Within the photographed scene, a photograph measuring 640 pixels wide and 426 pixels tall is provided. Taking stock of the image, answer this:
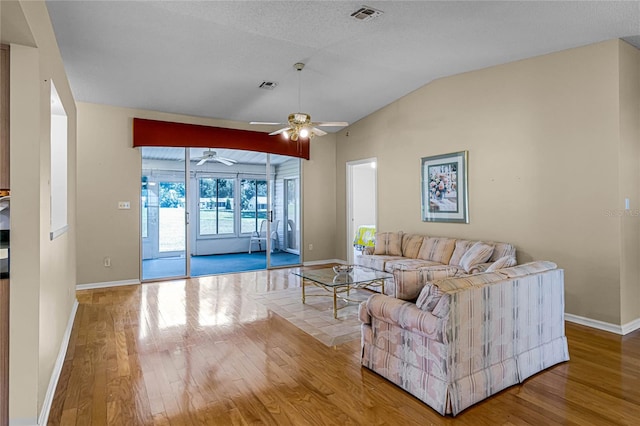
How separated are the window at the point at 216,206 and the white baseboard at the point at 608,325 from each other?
7.19m

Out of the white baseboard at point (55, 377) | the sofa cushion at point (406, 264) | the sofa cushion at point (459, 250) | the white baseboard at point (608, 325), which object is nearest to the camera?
the white baseboard at point (55, 377)

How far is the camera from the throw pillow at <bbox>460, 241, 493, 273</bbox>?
4277 mm

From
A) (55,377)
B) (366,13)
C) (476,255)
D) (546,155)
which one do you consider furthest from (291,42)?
(55,377)

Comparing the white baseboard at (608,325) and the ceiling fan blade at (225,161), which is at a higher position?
the ceiling fan blade at (225,161)

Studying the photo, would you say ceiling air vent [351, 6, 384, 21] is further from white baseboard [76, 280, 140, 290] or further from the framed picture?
white baseboard [76, 280, 140, 290]

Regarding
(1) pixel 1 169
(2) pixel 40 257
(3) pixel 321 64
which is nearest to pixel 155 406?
(2) pixel 40 257

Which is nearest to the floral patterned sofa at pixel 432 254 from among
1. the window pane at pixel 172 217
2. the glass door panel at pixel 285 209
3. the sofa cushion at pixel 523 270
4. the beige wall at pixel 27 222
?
the sofa cushion at pixel 523 270

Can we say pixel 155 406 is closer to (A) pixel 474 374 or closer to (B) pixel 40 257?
(B) pixel 40 257

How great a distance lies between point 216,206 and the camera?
29.0 ft

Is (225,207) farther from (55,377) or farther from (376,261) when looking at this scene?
(55,377)

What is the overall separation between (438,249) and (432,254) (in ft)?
0.38

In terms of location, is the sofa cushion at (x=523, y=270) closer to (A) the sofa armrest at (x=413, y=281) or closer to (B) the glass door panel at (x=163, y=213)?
(A) the sofa armrest at (x=413, y=281)

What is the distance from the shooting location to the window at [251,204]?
8578 mm

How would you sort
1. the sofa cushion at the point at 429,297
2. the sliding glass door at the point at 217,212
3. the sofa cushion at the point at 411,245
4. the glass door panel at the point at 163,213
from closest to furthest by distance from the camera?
the sofa cushion at the point at 429,297, the sofa cushion at the point at 411,245, the glass door panel at the point at 163,213, the sliding glass door at the point at 217,212
